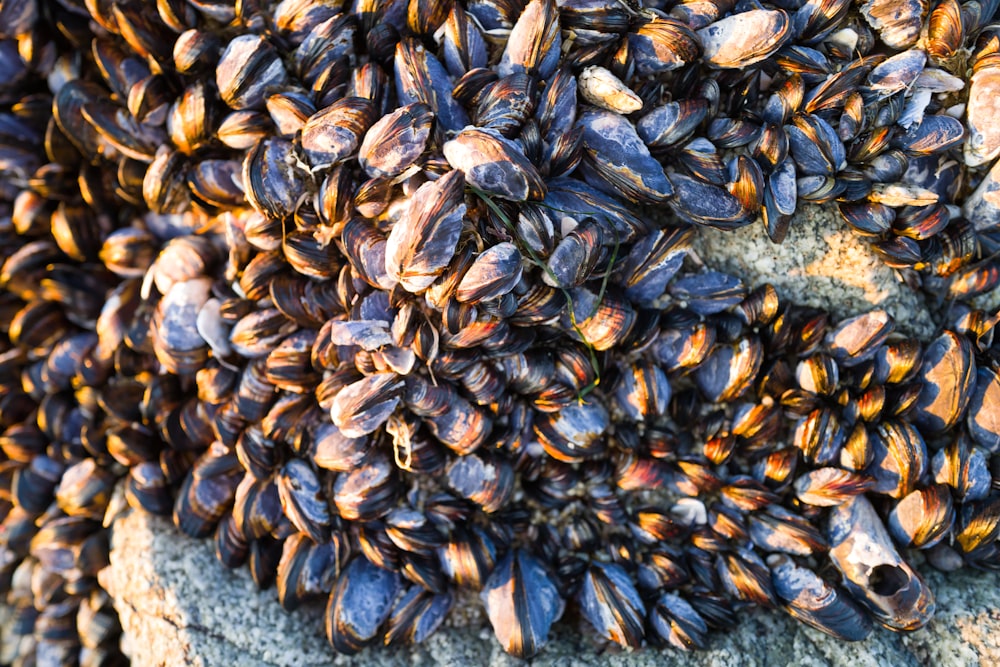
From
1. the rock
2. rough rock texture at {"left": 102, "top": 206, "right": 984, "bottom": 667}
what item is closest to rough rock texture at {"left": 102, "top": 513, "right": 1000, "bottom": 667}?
rough rock texture at {"left": 102, "top": 206, "right": 984, "bottom": 667}

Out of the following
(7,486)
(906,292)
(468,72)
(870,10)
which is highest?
(468,72)

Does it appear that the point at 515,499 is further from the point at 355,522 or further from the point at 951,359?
the point at 951,359

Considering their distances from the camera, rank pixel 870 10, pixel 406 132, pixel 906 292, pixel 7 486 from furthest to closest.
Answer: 1. pixel 7 486
2. pixel 906 292
3. pixel 870 10
4. pixel 406 132

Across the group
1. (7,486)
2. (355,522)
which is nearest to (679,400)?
(355,522)

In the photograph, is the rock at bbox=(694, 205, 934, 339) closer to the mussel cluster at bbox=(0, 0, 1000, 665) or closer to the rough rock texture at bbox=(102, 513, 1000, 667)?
the mussel cluster at bbox=(0, 0, 1000, 665)

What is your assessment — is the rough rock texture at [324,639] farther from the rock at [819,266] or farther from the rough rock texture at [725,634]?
the rock at [819,266]
